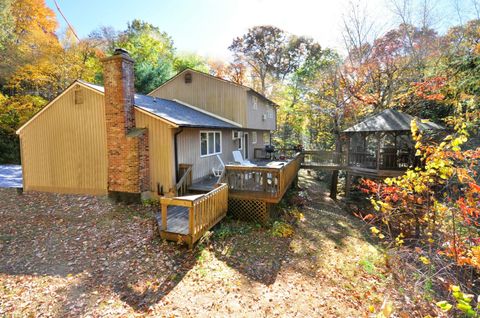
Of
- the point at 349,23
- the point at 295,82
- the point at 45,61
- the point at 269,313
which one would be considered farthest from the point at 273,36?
the point at 269,313

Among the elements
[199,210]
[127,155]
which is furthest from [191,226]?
[127,155]

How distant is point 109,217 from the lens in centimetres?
775

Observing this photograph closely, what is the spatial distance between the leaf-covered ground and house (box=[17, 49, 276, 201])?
4.12ft

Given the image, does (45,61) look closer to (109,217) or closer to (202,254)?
(109,217)

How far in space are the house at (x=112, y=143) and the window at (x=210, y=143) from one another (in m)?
0.05

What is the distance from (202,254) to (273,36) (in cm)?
2947

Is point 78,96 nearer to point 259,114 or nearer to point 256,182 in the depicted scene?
point 256,182

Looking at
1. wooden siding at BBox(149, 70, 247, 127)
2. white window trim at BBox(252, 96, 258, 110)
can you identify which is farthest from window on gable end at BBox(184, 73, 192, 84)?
white window trim at BBox(252, 96, 258, 110)

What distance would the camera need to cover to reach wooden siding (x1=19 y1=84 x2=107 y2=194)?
365 inches

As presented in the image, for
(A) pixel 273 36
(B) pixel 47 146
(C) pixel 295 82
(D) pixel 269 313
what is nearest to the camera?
(D) pixel 269 313

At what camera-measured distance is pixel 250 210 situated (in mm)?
8336

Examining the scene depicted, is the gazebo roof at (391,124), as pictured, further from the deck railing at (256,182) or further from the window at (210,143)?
the window at (210,143)

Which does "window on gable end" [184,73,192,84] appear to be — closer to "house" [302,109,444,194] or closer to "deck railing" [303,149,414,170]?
"deck railing" [303,149,414,170]

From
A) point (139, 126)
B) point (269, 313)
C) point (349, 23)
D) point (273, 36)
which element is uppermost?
point (273, 36)
